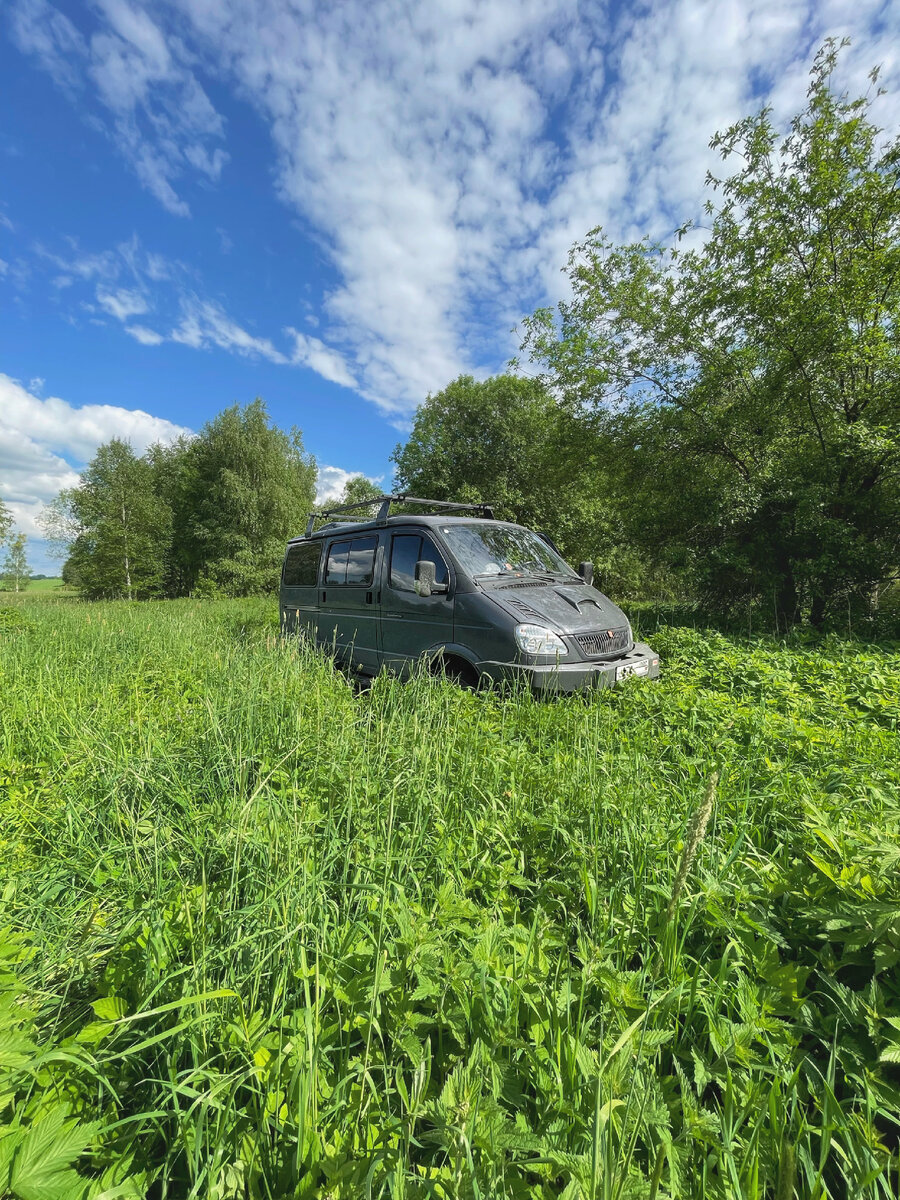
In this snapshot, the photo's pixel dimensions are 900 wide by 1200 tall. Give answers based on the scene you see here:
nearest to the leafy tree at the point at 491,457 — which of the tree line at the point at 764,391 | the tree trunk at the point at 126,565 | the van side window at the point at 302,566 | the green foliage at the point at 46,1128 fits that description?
the tree line at the point at 764,391

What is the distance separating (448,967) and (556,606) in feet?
11.6

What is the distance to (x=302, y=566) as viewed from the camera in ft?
24.9

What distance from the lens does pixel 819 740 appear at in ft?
9.82

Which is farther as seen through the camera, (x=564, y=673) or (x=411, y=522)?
(x=411, y=522)

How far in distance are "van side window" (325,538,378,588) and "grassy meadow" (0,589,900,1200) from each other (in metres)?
3.08

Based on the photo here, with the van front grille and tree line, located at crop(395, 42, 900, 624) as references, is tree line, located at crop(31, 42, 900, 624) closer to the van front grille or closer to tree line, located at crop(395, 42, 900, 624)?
tree line, located at crop(395, 42, 900, 624)

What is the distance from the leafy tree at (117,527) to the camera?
3184 cm

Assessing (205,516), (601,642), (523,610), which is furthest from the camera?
(205,516)

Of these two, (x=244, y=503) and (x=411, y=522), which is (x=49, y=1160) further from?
(x=244, y=503)

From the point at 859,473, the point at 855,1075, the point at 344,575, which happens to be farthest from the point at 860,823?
the point at 859,473

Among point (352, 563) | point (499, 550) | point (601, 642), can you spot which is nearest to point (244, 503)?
point (352, 563)

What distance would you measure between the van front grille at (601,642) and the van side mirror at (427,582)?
1405mm

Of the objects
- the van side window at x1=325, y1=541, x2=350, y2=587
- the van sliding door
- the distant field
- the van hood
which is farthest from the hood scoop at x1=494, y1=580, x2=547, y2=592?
the distant field

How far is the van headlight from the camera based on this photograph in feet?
13.5
